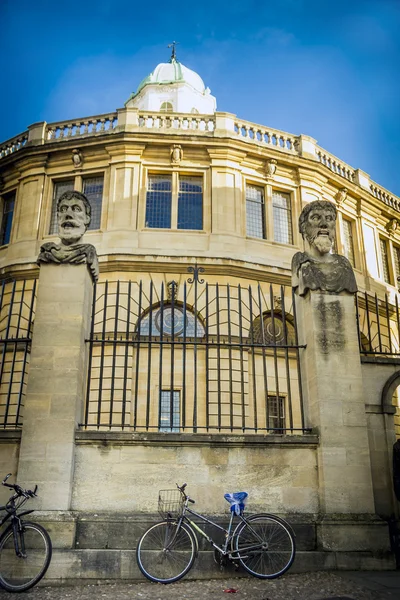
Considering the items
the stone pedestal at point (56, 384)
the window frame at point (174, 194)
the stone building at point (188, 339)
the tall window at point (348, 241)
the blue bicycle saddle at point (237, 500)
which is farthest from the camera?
the tall window at point (348, 241)

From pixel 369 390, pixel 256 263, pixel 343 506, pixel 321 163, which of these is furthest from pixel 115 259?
pixel 343 506

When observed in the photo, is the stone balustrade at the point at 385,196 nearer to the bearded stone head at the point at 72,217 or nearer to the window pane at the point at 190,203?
the window pane at the point at 190,203

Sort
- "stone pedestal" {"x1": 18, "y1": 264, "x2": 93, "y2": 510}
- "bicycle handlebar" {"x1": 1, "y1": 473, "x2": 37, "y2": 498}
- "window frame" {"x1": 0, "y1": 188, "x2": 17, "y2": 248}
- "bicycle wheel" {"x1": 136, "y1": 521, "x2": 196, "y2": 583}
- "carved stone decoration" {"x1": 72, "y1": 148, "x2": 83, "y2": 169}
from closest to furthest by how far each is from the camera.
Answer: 1. "bicycle wheel" {"x1": 136, "y1": 521, "x2": 196, "y2": 583}
2. "bicycle handlebar" {"x1": 1, "y1": 473, "x2": 37, "y2": 498}
3. "stone pedestal" {"x1": 18, "y1": 264, "x2": 93, "y2": 510}
4. "carved stone decoration" {"x1": 72, "y1": 148, "x2": 83, "y2": 169}
5. "window frame" {"x1": 0, "y1": 188, "x2": 17, "y2": 248}

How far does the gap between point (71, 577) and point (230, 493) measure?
2.20m

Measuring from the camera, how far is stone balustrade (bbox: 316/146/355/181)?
22.7 metres

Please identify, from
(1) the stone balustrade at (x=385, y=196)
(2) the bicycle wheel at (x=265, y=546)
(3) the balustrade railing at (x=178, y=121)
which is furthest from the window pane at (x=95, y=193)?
(2) the bicycle wheel at (x=265, y=546)

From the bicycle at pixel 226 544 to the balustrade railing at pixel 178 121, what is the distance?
646 inches

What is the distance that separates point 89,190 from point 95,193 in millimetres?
330

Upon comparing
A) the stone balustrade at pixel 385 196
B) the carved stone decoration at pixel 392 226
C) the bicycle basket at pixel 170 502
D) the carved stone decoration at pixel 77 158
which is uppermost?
the stone balustrade at pixel 385 196

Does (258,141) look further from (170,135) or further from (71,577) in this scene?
(71,577)

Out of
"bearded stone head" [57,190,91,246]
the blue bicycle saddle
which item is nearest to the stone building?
the blue bicycle saddle

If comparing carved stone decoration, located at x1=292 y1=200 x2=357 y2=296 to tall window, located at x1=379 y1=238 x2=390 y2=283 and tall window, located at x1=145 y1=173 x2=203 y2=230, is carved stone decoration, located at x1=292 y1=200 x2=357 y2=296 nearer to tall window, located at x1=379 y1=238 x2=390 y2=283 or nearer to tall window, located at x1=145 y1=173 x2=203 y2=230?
tall window, located at x1=145 y1=173 x2=203 y2=230

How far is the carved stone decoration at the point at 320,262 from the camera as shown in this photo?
8.70 m

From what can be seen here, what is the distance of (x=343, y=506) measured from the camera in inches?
299
